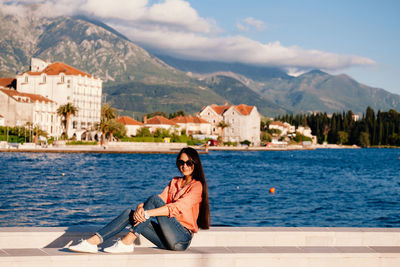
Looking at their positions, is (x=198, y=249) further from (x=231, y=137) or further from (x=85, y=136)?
(x=231, y=137)

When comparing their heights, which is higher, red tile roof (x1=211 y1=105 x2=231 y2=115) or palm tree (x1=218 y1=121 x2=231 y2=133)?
red tile roof (x1=211 y1=105 x2=231 y2=115)

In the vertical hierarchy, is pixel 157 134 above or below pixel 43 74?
below

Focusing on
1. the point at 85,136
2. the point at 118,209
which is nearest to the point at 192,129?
the point at 85,136

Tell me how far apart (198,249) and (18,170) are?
41783 mm

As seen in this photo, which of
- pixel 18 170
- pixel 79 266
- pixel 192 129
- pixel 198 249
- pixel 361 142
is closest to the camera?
pixel 79 266

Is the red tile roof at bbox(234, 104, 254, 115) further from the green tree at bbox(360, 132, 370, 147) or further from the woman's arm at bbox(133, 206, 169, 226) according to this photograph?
the woman's arm at bbox(133, 206, 169, 226)

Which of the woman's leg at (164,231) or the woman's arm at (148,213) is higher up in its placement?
the woman's arm at (148,213)

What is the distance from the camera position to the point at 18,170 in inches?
1796

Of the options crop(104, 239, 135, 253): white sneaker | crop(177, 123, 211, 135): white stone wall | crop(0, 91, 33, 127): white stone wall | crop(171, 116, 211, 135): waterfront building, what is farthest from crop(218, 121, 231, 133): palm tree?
crop(104, 239, 135, 253): white sneaker

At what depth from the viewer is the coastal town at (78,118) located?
298ft

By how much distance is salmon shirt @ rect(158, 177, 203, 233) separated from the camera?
709cm

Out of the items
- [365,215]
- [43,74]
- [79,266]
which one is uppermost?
[43,74]

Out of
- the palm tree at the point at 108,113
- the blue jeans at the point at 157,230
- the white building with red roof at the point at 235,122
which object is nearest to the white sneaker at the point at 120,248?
the blue jeans at the point at 157,230

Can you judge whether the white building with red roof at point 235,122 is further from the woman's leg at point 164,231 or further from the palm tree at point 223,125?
the woman's leg at point 164,231
